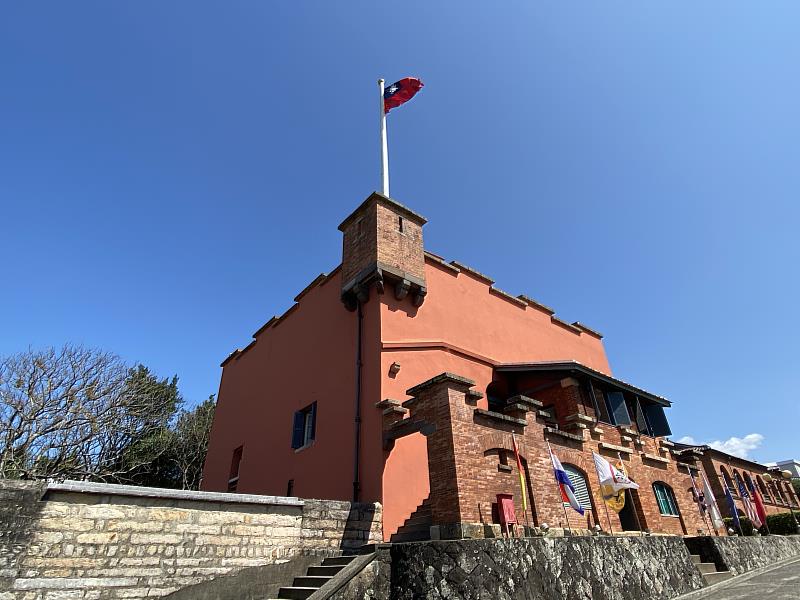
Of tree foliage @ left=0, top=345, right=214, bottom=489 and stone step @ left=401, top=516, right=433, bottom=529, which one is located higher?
tree foliage @ left=0, top=345, right=214, bottom=489

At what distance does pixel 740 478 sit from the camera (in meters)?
22.4

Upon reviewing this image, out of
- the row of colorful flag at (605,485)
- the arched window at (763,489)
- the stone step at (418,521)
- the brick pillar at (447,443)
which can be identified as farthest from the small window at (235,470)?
the arched window at (763,489)

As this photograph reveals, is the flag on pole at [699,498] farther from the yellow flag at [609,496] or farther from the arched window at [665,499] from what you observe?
the yellow flag at [609,496]

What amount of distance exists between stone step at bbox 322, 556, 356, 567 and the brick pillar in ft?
5.23

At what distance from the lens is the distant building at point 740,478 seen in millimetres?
20531

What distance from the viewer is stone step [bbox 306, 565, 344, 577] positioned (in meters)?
7.19

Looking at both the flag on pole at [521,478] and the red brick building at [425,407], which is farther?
the red brick building at [425,407]

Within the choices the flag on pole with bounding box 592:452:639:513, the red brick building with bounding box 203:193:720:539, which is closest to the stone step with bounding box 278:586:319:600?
the red brick building with bounding box 203:193:720:539

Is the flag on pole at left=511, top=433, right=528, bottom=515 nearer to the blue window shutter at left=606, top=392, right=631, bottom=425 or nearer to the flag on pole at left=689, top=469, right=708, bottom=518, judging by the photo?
the blue window shutter at left=606, top=392, right=631, bottom=425

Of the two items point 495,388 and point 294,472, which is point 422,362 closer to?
point 495,388

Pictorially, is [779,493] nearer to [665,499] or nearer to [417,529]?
[665,499]

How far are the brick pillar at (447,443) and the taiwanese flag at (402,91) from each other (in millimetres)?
11333

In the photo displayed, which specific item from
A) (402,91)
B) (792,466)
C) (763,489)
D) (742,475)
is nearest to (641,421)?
(742,475)

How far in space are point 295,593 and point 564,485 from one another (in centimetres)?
549
